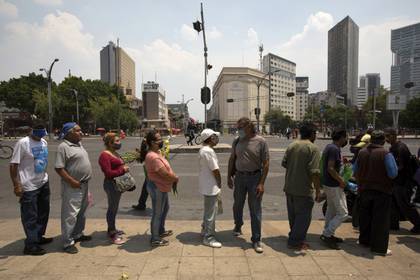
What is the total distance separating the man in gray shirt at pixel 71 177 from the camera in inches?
178

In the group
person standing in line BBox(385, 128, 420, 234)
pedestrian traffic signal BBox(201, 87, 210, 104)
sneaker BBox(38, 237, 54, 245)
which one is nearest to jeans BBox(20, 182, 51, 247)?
sneaker BBox(38, 237, 54, 245)

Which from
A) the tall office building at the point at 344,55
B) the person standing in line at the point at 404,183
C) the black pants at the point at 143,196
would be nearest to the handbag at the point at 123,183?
the black pants at the point at 143,196

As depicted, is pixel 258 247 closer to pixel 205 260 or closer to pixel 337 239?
pixel 205 260

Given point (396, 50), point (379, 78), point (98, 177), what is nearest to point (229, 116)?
point (379, 78)

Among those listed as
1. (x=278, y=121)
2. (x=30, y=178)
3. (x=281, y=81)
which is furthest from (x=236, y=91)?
(x=30, y=178)

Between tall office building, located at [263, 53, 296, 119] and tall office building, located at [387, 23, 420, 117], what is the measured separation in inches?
2358

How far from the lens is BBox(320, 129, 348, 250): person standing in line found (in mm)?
4803

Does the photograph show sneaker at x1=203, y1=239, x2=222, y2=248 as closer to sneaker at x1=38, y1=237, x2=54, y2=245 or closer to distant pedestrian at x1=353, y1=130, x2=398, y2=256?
distant pedestrian at x1=353, y1=130, x2=398, y2=256

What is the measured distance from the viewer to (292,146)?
15.6ft

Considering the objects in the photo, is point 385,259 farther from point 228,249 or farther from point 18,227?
point 18,227

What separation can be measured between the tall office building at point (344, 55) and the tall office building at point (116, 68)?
58774 millimetres

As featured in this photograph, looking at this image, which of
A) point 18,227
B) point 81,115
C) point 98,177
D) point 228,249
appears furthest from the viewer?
point 81,115

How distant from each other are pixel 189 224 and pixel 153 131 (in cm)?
195

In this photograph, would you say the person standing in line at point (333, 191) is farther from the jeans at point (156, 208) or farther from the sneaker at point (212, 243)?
the jeans at point (156, 208)
